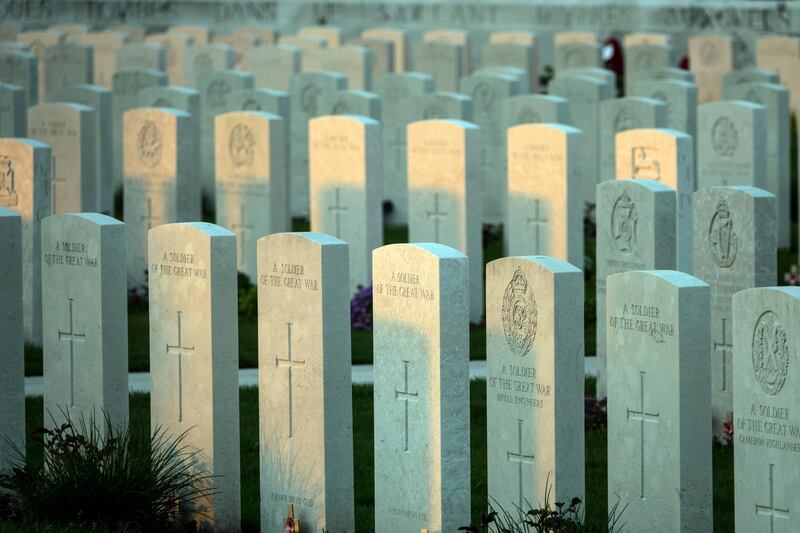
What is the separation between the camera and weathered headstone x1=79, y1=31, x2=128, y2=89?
22.5 meters

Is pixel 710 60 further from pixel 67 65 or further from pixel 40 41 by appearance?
pixel 40 41

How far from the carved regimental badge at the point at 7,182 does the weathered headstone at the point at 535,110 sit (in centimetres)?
512

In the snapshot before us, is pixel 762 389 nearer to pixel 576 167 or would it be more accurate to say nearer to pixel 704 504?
pixel 704 504

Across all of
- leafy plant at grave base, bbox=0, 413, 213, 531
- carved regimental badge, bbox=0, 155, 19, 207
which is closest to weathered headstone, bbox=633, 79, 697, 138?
carved regimental badge, bbox=0, 155, 19, 207

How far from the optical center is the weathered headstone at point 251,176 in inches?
549

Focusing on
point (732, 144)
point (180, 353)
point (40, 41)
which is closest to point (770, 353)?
point (180, 353)

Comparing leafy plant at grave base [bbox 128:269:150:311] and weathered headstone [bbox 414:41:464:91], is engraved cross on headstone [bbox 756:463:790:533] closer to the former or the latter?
leafy plant at grave base [bbox 128:269:150:311]

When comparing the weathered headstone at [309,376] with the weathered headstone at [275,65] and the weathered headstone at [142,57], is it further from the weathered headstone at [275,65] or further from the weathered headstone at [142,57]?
the weathered headstone at [142,57]

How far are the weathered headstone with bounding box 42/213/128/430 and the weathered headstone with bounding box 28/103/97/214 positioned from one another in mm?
4929

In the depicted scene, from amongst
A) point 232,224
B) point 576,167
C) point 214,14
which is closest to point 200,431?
point 576,167

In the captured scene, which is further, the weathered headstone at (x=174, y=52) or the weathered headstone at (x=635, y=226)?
the weathered headstone at (x=174, y=52)

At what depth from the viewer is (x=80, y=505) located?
27.1 feet

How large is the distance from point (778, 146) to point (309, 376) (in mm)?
8804

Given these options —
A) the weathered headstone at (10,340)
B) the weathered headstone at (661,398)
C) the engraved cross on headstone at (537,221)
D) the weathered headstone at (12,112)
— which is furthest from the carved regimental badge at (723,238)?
the weathered headstone at (12,112)
